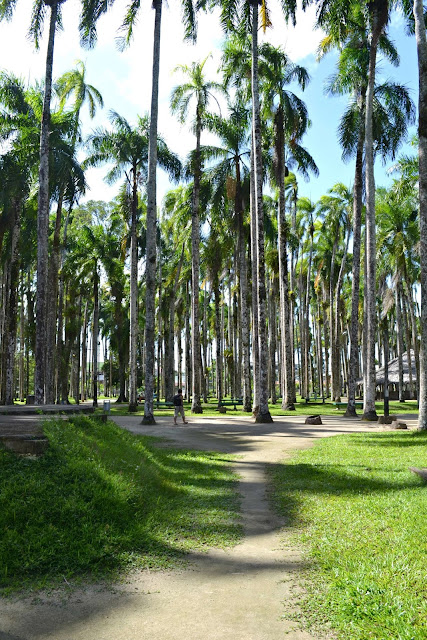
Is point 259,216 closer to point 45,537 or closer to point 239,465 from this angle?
point 239,465

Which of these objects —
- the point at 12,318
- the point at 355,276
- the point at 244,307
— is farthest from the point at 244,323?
the point at 12,318

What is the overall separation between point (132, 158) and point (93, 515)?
2665cm

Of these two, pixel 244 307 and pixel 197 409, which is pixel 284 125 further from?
pixel 197 409

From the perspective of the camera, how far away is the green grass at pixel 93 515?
4891 mm

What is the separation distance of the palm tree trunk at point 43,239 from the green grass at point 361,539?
11.4 m

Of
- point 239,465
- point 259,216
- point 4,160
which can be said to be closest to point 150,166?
point 259,216

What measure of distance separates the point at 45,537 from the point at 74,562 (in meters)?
0.46

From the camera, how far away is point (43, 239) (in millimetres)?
19141

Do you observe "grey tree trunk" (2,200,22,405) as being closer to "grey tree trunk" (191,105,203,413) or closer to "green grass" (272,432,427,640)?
"grey tree trunk" (191,105,203,413)

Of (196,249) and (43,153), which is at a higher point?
(43,153)

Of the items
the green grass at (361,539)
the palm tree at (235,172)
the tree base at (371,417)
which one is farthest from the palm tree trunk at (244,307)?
the green grass at (361,539)

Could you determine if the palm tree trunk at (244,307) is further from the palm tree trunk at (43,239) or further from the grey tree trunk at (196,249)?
the palm tree trunk at (43,239)

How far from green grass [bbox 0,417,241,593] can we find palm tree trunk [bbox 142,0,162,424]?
10.9m

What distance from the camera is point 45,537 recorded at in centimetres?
515
